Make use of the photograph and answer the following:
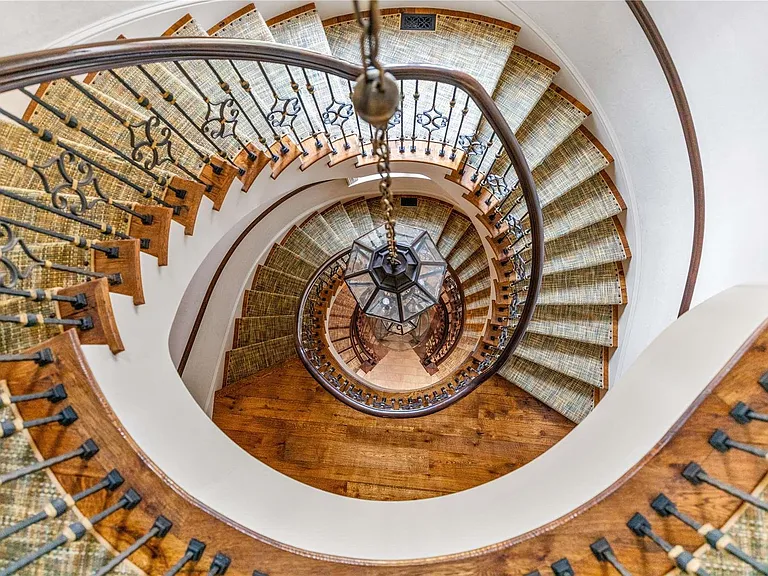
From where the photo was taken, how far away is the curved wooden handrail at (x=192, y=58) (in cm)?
152

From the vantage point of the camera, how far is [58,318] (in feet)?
6.26

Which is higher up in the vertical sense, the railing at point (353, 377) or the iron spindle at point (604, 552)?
the railing at point (353, 377)

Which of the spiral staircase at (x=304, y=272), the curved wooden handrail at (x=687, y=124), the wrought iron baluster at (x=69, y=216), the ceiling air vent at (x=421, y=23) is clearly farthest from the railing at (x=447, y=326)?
the wrought iron baluster at (x=69, y=216)

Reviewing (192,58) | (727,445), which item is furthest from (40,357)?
(727,445)

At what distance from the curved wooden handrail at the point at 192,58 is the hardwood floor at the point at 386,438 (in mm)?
2377

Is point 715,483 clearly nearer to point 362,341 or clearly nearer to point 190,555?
point 190,555

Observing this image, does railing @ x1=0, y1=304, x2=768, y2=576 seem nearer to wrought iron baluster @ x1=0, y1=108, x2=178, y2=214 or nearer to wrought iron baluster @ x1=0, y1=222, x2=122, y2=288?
wrought iron baluster @ x1=0, y1=222, x2=122, y2=288

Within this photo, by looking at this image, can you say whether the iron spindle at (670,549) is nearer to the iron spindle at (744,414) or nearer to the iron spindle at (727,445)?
the iron spindle at (727,445)

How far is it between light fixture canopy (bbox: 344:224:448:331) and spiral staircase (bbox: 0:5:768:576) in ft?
2.81

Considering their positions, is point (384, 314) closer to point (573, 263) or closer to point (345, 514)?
point (345, 514)

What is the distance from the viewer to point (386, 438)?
439cm

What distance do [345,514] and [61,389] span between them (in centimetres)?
137

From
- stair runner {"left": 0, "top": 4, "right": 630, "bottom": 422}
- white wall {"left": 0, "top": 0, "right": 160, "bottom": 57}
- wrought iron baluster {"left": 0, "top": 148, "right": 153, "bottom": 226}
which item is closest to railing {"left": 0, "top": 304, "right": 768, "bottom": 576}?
wrought iron baluster {"left": 0, "top": 148, "right": 153, "bottom": 226}

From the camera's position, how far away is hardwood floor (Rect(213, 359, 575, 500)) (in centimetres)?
423
